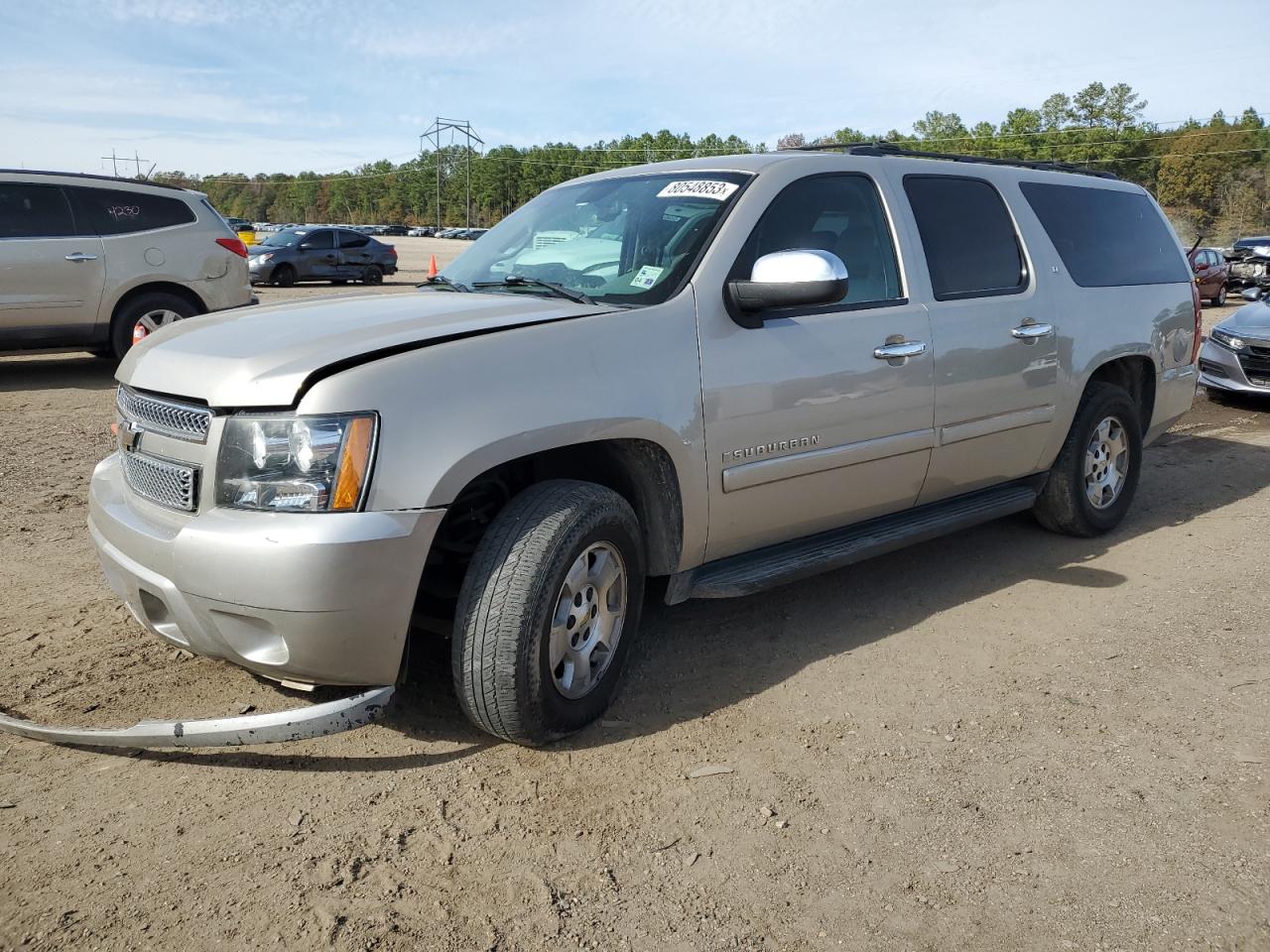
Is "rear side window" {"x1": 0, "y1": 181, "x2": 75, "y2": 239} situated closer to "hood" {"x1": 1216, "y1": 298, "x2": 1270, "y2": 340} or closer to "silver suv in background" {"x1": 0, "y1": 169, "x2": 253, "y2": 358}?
"silver suv in background" {"x1": 0, "y1": 169, "x2": 253, "y2": 358}

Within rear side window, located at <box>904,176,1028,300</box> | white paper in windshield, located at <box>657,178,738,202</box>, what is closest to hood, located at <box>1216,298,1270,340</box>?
rear side window, located at <box>904,176,1028,300</box>

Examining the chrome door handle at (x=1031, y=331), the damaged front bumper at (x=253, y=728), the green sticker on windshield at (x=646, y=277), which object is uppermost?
the green sticker on windshield at (x=646, y=277)

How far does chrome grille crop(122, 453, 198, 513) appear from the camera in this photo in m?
2.98

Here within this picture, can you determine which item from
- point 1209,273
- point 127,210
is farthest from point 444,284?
point 1209,273

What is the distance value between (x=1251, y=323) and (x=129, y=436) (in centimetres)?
1041

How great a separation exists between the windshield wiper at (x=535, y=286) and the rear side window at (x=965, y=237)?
5.35 feet

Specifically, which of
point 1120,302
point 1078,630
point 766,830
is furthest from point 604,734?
point 1120,302

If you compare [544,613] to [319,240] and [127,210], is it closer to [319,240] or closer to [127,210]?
[127,210]

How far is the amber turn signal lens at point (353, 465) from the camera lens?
9.15 ft

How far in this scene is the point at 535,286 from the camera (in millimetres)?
3852

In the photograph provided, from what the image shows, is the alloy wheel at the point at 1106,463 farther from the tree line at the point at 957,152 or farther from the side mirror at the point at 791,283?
the tree line at the point at 957,152

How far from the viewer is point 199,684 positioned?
3643 millimetres

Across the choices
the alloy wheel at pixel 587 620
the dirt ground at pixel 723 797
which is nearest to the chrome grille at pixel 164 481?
the dirt ground at pixel 723 797

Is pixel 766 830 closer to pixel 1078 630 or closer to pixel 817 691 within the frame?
pixel 817 691
